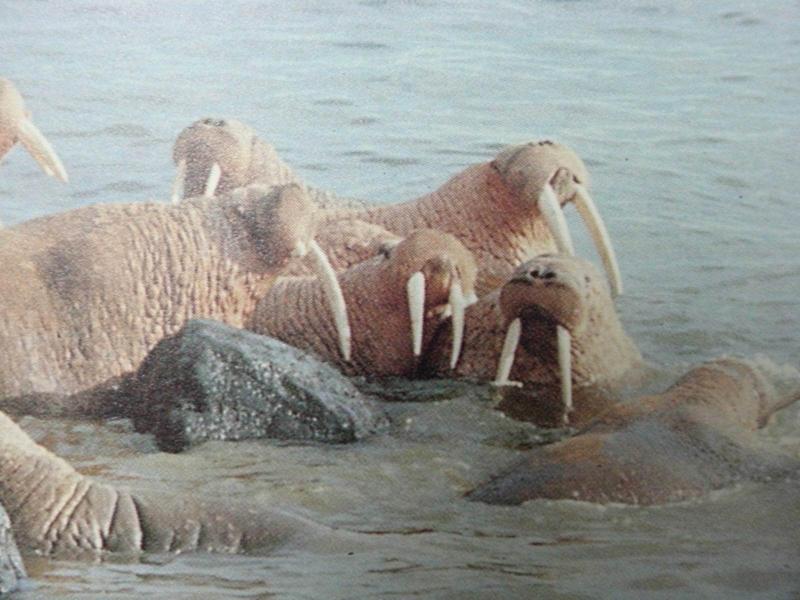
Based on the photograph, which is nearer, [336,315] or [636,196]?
[336,315]

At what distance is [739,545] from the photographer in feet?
17.4

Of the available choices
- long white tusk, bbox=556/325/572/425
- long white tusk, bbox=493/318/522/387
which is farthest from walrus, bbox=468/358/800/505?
long white tusk, bbox=493/318/522/387

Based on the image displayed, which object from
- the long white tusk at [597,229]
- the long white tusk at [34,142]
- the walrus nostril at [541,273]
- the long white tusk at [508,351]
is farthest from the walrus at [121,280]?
the long white tusk at [597,229]

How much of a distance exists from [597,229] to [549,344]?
3.76 feet

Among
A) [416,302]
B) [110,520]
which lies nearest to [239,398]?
[416,302]

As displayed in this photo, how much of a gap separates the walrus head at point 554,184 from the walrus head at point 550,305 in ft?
2.87

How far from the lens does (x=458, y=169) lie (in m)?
11.5

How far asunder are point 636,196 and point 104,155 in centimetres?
326

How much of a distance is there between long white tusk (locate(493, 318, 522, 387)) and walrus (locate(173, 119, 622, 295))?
87 cm

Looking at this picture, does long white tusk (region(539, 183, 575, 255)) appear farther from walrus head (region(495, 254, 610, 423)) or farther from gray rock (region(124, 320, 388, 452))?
gray rock (region(124, 320, 388, 452))

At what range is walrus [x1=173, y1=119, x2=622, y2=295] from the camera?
7918 millimetres

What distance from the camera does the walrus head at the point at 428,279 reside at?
7094 millimetres

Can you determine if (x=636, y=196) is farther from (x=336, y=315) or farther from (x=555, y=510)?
(x=555, y=510)

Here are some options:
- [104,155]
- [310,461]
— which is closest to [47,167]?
[310,461]
